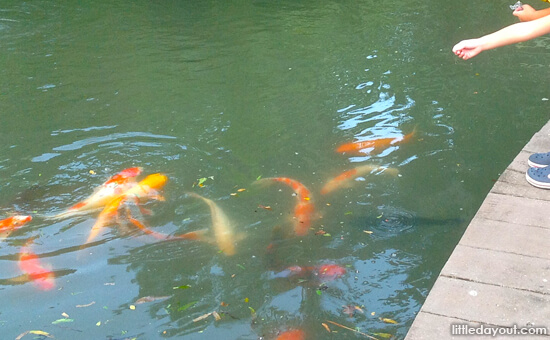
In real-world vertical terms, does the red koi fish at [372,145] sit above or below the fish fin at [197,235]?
below

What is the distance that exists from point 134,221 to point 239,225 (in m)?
1.02

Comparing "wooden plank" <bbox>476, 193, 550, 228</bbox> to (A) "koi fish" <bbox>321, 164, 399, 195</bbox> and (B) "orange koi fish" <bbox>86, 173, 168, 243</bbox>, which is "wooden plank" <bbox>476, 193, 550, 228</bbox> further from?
(B) "orange koi fish" <bbox>86, 173, 168, 243</bbox>

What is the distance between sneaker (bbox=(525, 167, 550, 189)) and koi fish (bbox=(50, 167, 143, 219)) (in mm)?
3806

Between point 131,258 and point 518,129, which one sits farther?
point 518,129

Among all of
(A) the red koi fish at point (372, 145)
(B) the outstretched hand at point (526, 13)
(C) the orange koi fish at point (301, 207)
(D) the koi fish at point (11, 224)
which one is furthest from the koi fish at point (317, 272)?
(D) the koi fish at point (11, 224)

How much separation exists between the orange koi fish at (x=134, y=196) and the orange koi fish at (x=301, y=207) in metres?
1.06

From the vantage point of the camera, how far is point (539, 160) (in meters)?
4.41

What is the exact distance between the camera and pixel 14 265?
5250mm

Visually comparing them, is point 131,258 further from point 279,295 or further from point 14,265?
point 279,295

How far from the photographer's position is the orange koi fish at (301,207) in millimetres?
5531

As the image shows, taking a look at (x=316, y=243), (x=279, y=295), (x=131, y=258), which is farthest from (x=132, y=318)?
(x=316, y=243)

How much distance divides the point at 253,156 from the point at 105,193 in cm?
166

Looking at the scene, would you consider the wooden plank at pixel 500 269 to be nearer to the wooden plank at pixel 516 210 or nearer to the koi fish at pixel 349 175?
the wooden plank at pixel 516 210

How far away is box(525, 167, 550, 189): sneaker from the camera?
13.9ft
